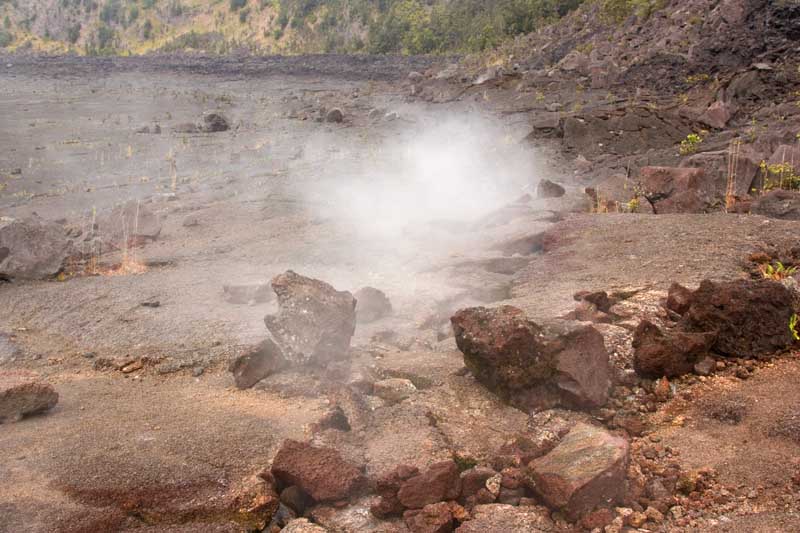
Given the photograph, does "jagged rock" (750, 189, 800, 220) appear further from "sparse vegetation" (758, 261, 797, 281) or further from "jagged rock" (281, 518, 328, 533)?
"jagged rock" (281, 518, 328, 533)

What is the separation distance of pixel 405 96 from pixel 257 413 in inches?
845

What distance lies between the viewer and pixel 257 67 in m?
36.0

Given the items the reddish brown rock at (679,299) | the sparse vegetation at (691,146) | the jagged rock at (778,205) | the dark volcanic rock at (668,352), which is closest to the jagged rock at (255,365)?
the dark volcanic rock at (668,352)

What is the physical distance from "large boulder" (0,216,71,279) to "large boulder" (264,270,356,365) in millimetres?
3618

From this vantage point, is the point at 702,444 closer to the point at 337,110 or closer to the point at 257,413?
the point at 257,413

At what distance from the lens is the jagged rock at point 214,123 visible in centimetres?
1881

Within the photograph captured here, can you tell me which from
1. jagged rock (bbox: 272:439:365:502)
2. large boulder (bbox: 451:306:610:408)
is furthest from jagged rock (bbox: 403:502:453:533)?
large boulder (bbox: 451:306:610:408)

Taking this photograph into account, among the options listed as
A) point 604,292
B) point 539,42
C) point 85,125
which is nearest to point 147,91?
point 85,125

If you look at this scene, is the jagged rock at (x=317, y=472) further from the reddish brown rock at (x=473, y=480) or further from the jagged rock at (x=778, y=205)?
the jagged rock at (x=778, y=205)

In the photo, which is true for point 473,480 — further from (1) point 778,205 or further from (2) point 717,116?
(2) point 717,116

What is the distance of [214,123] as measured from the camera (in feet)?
62.1

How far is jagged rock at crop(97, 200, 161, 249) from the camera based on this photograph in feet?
27.0

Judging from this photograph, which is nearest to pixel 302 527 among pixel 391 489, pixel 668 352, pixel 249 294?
pixel 391 489

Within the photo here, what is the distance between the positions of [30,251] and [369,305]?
12.0 ft
